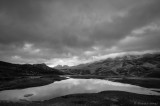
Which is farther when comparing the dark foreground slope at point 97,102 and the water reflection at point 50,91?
the water reflection at point 50,91

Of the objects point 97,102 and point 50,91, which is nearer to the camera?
point 97,102

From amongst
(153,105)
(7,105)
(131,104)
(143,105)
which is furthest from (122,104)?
(7,105)

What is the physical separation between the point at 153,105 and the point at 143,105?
2399mm

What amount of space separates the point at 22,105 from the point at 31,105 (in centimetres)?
185

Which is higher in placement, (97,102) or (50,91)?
(97,102)

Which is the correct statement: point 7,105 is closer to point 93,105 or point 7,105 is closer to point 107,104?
point 93,105

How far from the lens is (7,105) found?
85.3ft

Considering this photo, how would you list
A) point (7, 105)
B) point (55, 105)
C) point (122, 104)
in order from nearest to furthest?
point (7, 105)
point (55, 105)
point (122, 104)

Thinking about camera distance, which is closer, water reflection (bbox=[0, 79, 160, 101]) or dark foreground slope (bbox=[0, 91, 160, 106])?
dark foreground slope (bbox=[0, 91, 160, 106])

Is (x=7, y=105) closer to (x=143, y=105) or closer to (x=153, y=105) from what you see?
(x=143, y=105)

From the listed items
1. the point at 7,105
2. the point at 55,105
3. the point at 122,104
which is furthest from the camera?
the point at 122,104

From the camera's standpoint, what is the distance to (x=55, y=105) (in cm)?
2888

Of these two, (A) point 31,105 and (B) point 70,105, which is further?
(B) point 70,105

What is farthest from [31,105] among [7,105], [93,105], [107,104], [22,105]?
[107,104]
